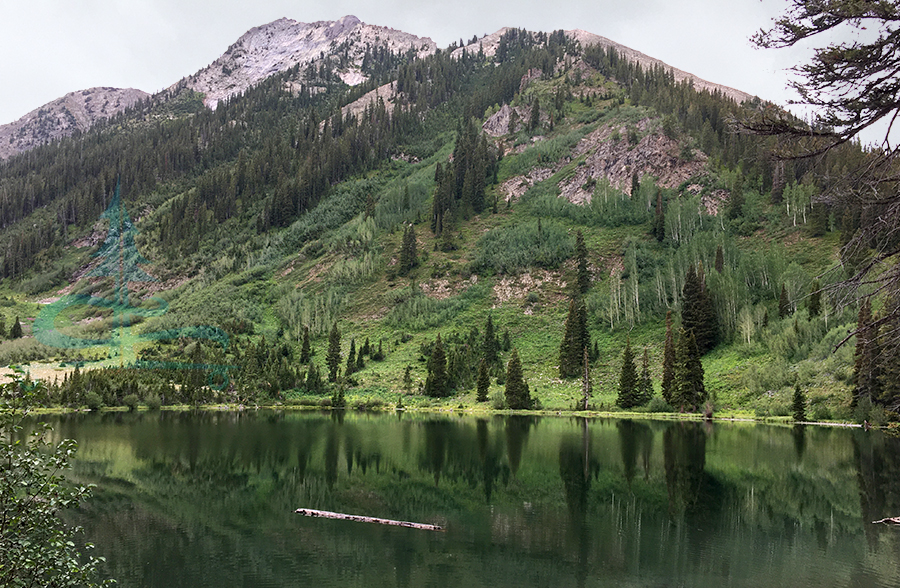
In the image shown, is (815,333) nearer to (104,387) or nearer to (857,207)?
→ (857,207)

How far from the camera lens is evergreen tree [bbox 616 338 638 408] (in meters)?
80.9

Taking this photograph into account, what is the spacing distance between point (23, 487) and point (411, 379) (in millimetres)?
90073

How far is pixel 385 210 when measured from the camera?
167 metres

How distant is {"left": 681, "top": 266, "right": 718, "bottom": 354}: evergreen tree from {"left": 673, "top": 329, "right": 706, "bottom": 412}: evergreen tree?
1659 cm

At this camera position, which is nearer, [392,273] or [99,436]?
[99,436]

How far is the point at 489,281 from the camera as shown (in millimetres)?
135000

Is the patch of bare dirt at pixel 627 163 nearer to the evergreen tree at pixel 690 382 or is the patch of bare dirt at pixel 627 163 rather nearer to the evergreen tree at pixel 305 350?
the evergreen tree at pixel 690 382

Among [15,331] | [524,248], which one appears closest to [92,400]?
[15,331]

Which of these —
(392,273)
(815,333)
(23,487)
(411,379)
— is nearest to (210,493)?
(23,487)

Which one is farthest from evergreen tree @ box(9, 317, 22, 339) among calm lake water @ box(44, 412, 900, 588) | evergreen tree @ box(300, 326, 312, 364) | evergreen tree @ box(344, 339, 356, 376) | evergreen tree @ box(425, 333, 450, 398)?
evergreen tree @ box(425, 333, 450, 398)

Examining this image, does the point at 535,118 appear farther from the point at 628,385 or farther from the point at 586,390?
the point at 628,385

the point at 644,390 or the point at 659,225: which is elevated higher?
the point at 659,225

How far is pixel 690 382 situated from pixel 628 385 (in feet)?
26.9

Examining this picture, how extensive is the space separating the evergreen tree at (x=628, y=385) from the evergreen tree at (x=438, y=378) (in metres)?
28.4
